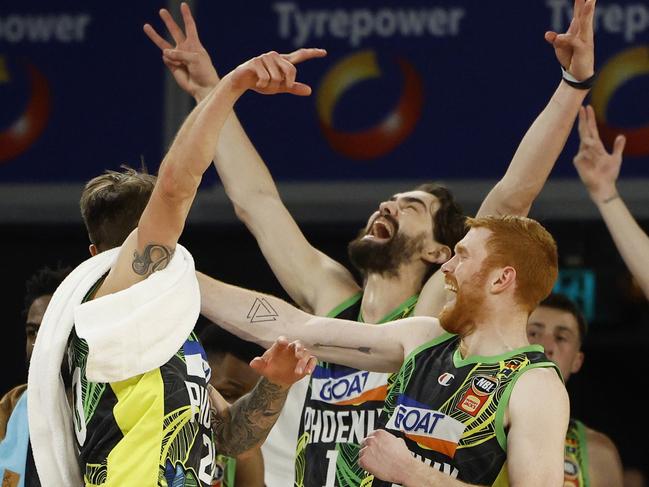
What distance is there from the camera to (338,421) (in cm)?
427

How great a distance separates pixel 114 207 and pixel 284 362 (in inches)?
22.5

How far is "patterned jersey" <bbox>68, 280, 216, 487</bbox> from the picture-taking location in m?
3.12

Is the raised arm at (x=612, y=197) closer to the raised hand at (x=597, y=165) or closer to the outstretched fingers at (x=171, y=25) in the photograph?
the raised hand at (x=597, y=165)

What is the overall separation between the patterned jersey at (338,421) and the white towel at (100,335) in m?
1.17

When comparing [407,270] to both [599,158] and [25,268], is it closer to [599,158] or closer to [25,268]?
[599,158]

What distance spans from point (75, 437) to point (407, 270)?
154cm

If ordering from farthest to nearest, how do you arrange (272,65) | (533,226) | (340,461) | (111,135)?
(111,135) → (340,461) → (533,226) → (272,65)

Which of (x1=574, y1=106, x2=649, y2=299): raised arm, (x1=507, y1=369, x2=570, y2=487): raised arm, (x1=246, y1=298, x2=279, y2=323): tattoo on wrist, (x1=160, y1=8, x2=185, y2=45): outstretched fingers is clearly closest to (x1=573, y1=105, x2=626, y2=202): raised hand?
(x1=574, y1=106, x2=649, y2=299): raised arm

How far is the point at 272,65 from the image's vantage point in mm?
3076

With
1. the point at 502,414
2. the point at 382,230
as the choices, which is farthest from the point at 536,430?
the point at 382,230

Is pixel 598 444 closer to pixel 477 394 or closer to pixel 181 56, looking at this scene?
pixel 477 394

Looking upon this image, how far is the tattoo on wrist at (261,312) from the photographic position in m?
3.82

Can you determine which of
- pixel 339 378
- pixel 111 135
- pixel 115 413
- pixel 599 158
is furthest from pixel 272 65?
pixel 111 135

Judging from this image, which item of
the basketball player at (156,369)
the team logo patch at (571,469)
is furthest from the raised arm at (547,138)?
the team logo patch at (571,469)
